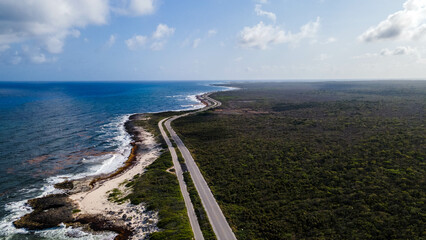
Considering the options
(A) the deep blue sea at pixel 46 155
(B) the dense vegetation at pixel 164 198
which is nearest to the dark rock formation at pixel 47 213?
(A) the deep blue sea at pixel 46 155

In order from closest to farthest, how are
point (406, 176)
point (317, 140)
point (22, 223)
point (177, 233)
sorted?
point (177, 233), point (22, 223), point (406, 176), point (317, 140)

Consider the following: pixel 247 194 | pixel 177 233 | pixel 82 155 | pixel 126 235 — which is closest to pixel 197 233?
pixel 177 233

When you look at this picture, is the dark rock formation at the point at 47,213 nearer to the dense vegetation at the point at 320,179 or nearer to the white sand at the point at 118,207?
the white sand at the point at 118,207

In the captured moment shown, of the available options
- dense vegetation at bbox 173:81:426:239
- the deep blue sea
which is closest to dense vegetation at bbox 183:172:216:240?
dense vegetation at bbox 173:81:426:239

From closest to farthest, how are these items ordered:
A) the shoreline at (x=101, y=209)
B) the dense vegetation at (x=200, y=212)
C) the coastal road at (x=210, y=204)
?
1. the dense vegetation at (x=200, y=212)
2. the coastal road at (x=210, y=204)
3. the shoreline at (x=101, y=209)

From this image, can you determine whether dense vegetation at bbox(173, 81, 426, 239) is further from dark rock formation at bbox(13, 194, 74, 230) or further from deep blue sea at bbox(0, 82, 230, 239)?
dark rock formation at bbox(13, 194, 74, 230)

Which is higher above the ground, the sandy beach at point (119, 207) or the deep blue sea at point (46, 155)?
the deep blue sea at point (46, 155)

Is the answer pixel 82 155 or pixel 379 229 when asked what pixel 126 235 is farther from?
pixel 82 155
